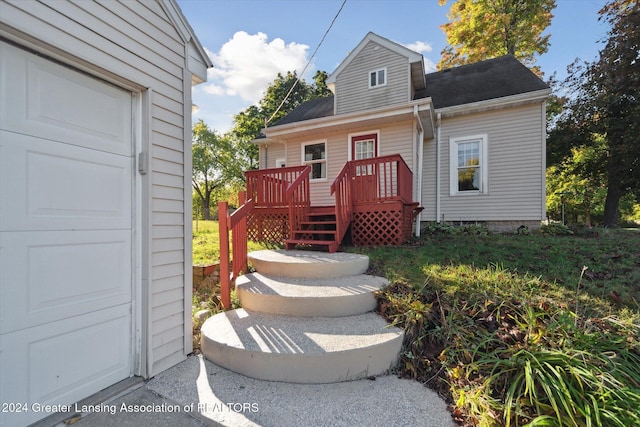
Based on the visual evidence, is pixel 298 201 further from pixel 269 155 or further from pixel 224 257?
pixel 269 155

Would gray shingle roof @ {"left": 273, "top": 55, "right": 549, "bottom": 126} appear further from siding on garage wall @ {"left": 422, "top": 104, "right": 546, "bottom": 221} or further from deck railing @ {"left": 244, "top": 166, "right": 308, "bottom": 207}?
deck railing @ {"left": 244, "top": 166, "right": 308, "bottom": 207}

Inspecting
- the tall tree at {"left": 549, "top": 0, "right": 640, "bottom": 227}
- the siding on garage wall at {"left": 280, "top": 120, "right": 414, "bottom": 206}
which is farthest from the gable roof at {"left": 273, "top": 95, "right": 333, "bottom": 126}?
the tall tree at {"left": 549, "top": 0, "right": 640, "bottom": 227}

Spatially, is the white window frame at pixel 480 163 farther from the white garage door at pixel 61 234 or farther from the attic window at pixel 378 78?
the white garage door at pixel 61 234

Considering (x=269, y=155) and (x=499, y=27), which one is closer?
(x=269, y=155)

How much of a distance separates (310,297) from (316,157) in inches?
246

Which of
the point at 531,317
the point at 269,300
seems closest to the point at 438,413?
the point at 531,317

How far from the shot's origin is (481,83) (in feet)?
27.2

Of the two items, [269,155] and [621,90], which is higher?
[621,90]

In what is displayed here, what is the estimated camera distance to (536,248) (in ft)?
15.5

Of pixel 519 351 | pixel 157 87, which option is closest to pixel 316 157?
pixel 157 87

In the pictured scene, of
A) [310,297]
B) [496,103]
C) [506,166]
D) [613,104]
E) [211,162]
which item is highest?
[211,162]

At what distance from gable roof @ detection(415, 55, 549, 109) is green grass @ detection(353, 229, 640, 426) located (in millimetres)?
5442

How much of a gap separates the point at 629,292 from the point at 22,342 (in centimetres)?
521

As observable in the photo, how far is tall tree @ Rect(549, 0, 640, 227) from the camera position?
9.14m
